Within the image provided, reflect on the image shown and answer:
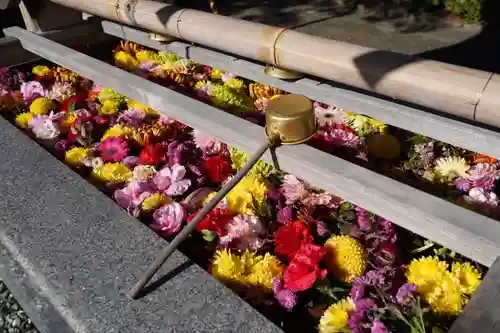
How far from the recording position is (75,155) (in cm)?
225

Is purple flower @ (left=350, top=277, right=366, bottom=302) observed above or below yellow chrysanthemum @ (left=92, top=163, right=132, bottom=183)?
A: above

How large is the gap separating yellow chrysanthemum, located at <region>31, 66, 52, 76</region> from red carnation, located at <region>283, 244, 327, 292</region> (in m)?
2.19

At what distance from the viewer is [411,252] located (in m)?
1.65

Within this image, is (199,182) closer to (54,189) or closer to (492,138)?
(54,189)

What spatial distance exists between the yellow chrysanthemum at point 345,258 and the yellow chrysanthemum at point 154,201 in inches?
24.3

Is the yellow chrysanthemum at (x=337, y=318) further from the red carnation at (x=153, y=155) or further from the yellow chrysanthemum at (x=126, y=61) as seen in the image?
the yellow chrysanthemum at (x=126, y=61)

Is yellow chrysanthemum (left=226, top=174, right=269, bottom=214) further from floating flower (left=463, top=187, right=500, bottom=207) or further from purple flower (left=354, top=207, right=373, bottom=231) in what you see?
floating flower (left=463, top=187, right=500, bottom=207)

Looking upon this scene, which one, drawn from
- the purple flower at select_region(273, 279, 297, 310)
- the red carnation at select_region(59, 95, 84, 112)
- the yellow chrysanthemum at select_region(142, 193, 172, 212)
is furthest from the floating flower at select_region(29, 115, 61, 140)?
the purple flower at select_region(273, 279, 297, 310)

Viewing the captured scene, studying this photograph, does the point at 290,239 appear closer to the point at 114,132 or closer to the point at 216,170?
the point at 216,170

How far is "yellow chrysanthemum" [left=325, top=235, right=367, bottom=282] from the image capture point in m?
1.53

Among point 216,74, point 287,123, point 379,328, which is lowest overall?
point 216,74

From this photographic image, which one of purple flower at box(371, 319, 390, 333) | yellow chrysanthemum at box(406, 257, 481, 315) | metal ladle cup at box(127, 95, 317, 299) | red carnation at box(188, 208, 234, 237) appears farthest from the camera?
red carnation at box(188, 208, 234, 237)

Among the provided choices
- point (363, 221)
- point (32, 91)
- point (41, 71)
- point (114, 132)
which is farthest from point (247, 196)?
point (41, 71)

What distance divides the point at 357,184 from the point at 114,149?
1.14 m
